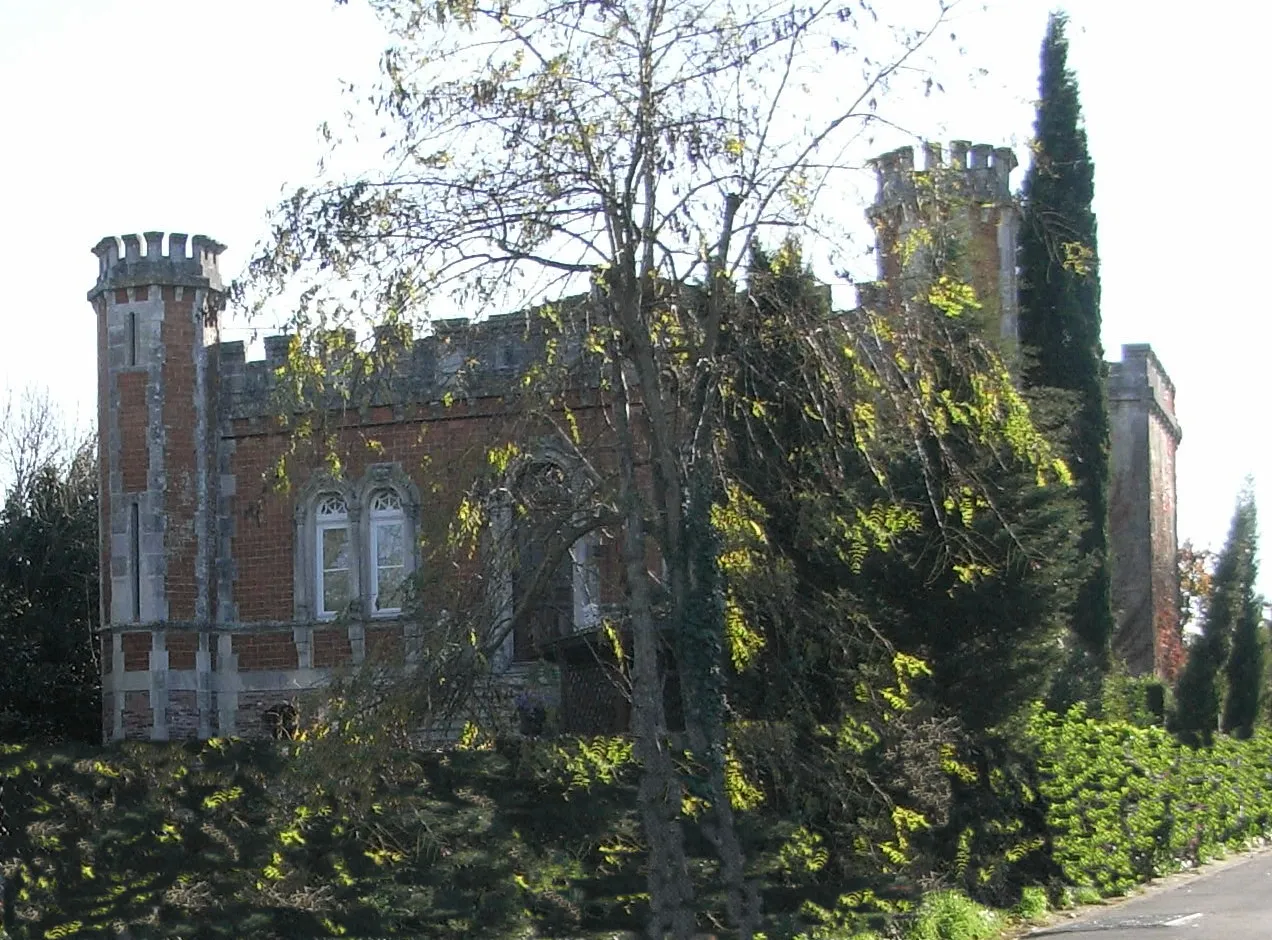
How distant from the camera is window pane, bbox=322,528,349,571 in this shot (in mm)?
25781

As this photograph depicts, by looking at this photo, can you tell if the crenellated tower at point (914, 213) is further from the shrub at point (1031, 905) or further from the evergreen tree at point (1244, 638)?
the evergreen tree at point (1244, 638)

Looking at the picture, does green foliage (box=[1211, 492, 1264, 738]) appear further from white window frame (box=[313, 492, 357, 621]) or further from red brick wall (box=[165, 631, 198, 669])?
red brick wall (box=[165, 631, 198, 669])

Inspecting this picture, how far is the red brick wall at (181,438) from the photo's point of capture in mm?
25453

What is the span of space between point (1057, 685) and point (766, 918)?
7.03 meters

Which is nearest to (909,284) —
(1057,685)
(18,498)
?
(1057,685)

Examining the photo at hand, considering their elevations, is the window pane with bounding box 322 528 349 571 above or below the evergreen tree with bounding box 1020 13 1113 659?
below

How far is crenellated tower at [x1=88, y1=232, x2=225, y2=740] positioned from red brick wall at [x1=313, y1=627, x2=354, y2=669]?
1.56m

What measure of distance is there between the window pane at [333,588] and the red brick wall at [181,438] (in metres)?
1.88

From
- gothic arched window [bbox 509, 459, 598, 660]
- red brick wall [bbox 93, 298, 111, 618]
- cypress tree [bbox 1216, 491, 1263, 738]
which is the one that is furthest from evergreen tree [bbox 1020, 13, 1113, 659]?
gothic arched window [bbox 509, 459, 598, 660]

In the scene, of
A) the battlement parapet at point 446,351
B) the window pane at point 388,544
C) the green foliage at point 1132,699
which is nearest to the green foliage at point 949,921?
the battlement parapet at point 446,351

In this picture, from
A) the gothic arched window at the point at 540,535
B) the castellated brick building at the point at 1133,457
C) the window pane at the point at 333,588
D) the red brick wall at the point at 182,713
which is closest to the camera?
the gothic arched window at the point at 540,535

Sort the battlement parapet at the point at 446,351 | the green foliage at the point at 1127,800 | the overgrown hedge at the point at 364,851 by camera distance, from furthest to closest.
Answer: the green foliage at the point at 1127,800, the overgrown hedge at the point at 364,851, the battlement parapet at the point at 446,351

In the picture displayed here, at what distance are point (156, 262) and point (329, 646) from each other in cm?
608

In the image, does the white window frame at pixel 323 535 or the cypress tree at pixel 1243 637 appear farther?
the cypress tree at pixel 1243 637
